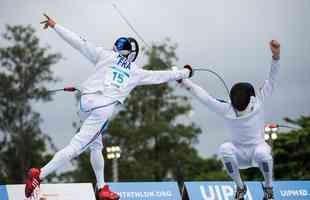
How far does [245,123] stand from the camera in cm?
1138

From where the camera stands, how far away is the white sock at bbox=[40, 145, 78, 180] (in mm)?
11141

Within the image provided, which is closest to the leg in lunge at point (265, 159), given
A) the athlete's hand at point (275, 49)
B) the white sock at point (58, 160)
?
the athlete's hand at point (275, 49)

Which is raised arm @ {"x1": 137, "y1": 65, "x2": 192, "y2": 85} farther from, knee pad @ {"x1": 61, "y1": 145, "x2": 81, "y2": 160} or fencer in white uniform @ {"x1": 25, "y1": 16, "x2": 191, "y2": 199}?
knee pad @ {"x1": 61, "y1": 145, "x2": 81, "y2": 160}

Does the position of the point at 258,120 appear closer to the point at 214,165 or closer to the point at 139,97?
the point at 139,97

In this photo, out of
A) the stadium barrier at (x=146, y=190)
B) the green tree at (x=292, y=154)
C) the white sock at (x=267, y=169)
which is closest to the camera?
the white sock at (x=267, y=169)

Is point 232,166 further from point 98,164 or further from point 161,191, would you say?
point 161,191

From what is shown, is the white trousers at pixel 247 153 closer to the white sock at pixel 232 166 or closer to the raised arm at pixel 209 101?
the white sock at pixel 232 166

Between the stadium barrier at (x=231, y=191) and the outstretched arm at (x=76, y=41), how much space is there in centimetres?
343

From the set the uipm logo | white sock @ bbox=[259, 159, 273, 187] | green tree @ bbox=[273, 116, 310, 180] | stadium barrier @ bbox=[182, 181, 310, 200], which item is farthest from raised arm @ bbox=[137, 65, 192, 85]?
green tree @ bbox=[273, 116, 310, 180]

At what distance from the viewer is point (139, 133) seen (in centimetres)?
5197

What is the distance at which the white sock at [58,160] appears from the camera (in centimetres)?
1114

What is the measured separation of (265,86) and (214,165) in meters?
50.6

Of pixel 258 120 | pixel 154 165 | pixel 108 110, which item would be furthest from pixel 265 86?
pixel 154 165

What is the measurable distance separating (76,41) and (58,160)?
1854 millimetres
